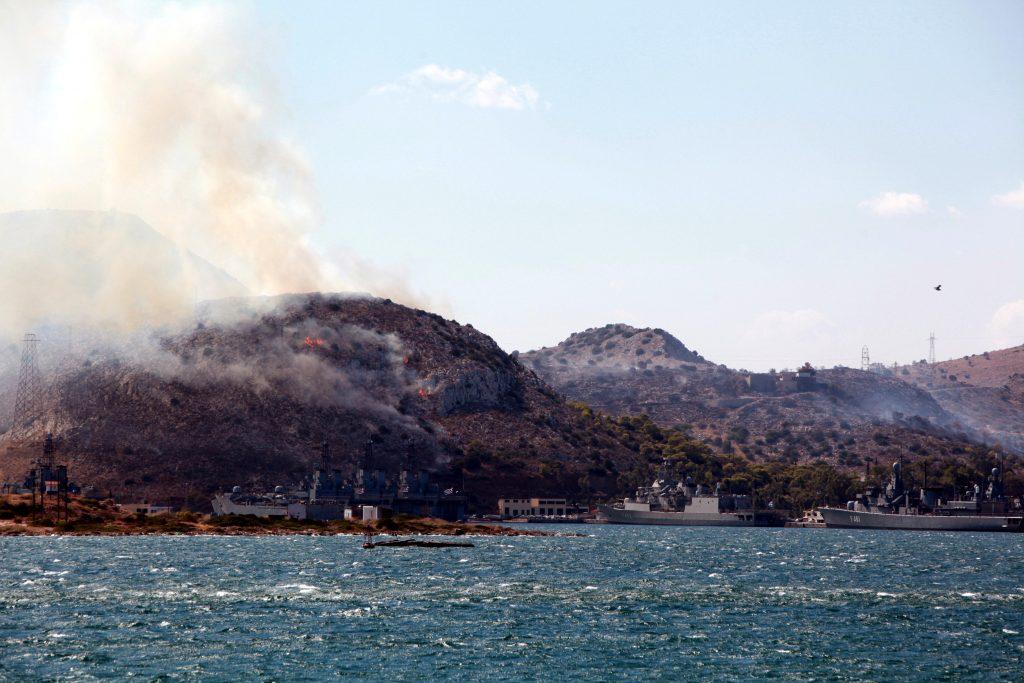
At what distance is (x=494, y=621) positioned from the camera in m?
103

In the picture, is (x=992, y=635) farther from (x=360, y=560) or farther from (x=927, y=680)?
(x=360, y=560)

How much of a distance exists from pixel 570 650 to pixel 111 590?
54034mm

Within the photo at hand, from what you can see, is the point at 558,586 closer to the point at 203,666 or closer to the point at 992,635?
the point at 992,635

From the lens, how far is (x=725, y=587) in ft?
447

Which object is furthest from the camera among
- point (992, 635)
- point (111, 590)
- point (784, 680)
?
point (111, 590)

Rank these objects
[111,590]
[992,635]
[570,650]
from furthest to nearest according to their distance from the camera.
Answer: [111,590] → [992,635] → [570,650]

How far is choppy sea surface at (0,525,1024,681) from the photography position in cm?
8044

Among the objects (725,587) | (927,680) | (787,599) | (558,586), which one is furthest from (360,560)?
(927,680)

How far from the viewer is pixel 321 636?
3629 inches

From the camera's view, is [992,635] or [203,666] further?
[992,635]

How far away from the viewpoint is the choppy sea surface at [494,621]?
264ft

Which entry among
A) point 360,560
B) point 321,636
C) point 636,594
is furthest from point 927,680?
point 360,560

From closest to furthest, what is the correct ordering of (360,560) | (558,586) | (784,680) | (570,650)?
(784,680)
(570,650)
(558,586)
(360,560)

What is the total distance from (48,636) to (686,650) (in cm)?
4297
